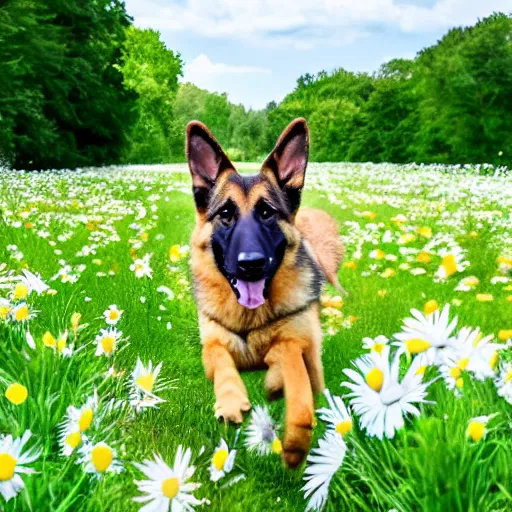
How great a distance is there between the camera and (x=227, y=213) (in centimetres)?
341

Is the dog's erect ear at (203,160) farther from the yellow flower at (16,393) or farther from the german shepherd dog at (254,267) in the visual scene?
the yellow flower at (16,393)

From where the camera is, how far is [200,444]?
9.00 ft

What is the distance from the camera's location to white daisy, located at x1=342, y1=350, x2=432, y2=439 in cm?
188

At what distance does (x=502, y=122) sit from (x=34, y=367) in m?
8.27

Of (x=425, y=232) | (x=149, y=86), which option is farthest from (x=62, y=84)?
(x=425, y=232)

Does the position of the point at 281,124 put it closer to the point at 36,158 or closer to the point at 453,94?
the point at 453,94

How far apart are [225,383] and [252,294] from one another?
52 centimetres

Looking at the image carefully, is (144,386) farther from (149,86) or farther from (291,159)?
(149,86)

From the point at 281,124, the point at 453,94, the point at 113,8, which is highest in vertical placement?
the point at 113,8

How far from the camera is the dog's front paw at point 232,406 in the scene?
9.24 ft

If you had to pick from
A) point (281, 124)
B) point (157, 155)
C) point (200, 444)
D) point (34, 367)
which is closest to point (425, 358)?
point (200, 444)

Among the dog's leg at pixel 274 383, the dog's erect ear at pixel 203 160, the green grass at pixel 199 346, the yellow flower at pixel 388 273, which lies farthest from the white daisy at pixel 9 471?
the yellow flower at pixel 388 273

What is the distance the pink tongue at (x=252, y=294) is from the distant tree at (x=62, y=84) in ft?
34.1

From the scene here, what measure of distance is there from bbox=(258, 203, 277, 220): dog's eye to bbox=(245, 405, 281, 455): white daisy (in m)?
1.11
